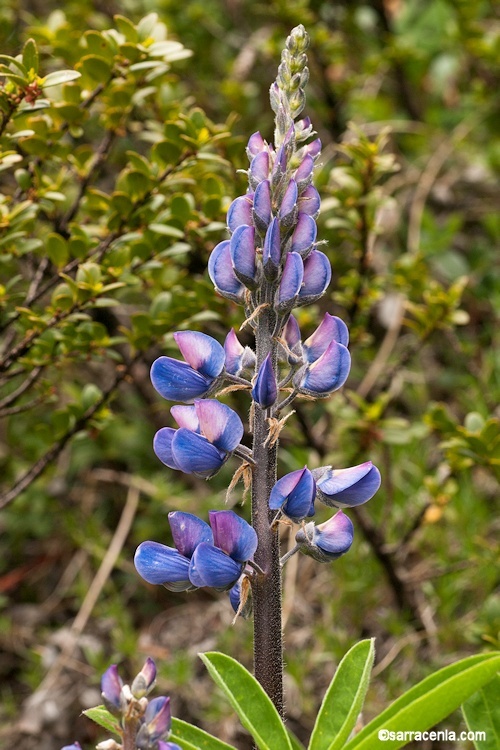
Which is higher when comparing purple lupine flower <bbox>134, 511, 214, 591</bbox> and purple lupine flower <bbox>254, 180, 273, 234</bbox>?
purple lupine flower <bbox>254, 180, 273, 234</bbox>

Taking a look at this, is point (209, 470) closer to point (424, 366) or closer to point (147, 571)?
point (147, 571)

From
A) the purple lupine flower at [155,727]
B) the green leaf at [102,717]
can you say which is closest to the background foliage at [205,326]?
the green leaf at [102,717]

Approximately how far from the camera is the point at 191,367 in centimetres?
151

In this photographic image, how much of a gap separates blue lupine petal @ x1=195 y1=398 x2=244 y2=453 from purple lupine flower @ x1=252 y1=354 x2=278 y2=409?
5 centimetres

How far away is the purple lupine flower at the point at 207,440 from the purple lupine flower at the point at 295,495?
106 millimetres

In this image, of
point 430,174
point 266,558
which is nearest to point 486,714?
point 266,558

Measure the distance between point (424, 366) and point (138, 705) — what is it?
293 centimetres

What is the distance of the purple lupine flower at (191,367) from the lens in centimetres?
149

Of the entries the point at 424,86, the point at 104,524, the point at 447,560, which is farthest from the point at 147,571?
the point at 424,86

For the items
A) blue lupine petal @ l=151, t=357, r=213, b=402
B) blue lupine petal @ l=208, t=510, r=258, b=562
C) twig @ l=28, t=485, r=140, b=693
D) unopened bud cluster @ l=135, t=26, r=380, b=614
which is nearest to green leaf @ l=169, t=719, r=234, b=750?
unopened bud cluster @ l=135, t=26, r=380, b=614

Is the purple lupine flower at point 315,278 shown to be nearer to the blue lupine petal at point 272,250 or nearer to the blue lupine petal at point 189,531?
the blue lupine petal at point 272,250

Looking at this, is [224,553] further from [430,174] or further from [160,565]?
[430,174]

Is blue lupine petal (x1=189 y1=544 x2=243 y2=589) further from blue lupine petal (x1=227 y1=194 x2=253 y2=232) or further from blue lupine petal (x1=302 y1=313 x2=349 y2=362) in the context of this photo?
blue lupine petal (x1=227 y1=194 x2=253 y2=232)

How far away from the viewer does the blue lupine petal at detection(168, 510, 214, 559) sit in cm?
147
